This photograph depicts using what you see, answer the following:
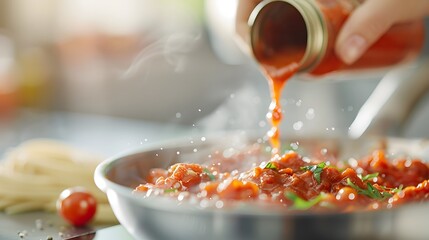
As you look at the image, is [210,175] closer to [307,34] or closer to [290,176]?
[290,176]

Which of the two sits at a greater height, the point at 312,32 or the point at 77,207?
the point at 312,32

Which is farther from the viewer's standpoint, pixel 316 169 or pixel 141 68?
pixel 141 68

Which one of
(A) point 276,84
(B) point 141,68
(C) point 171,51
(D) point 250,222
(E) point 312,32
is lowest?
(D) point 250,222

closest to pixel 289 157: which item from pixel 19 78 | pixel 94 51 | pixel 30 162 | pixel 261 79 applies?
pixel 30 162

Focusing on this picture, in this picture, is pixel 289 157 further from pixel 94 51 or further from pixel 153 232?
pixel 94 51

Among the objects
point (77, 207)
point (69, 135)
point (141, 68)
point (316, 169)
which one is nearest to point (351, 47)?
point (316, 169)

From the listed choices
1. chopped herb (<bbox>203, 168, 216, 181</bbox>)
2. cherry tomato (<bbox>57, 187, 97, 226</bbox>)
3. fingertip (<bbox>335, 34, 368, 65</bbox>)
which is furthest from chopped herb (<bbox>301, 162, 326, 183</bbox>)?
cherry tomato (<bbox>57, 187, 97, 226</bbox>)

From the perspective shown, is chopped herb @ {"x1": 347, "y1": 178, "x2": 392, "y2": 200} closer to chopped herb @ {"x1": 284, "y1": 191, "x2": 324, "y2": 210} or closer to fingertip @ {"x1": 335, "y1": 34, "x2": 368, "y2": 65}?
chopped herb @ {"x1": 284, "y1": 191, "x2": 324, "y2": 210}
